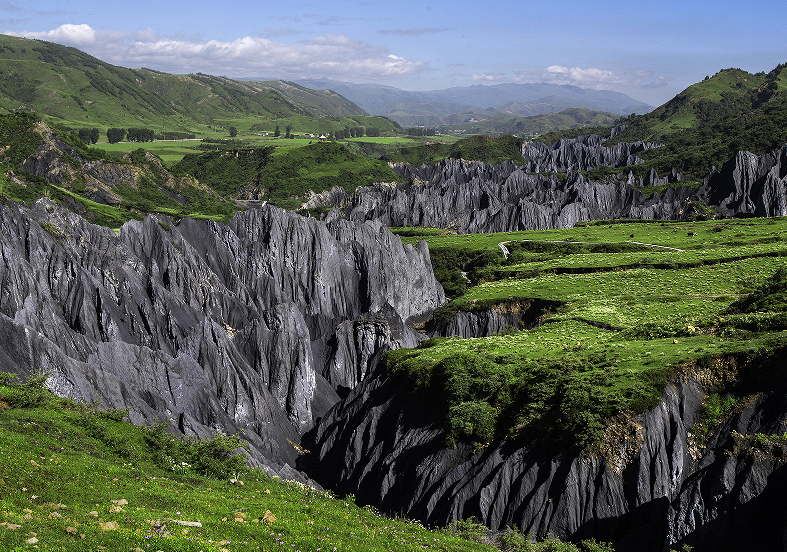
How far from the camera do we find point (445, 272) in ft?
333

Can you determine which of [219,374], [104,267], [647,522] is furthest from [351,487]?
[104,267]

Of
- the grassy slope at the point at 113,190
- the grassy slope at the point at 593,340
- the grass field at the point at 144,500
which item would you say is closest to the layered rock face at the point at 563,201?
the grassy slope at the point at 113,190

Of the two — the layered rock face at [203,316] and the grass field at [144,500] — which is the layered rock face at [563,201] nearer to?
the layered rock face at [203,316]

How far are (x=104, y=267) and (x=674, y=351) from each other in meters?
46.4

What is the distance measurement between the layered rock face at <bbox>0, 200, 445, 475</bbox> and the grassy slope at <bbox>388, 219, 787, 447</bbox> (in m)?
9.99

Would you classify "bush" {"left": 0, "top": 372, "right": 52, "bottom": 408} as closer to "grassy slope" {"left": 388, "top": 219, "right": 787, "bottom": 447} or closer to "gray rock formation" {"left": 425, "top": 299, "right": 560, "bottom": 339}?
"grassy slope" {"left": 388, "top": 219, "right": 787, "bottom": 447}

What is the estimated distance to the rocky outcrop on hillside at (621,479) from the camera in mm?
21891

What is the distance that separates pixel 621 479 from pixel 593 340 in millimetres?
19667

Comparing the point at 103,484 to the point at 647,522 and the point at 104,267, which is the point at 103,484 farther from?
the point at 104,267

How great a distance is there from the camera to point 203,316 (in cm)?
5534

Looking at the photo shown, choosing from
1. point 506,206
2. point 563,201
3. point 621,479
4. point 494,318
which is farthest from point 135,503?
point 563,201

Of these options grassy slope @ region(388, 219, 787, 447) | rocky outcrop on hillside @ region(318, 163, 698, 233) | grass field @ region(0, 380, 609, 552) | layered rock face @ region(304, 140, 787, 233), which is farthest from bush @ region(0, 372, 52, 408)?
rocky outcrop on hillside @ region(318, 163, 698, 233)

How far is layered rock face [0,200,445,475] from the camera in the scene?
37.6 metres

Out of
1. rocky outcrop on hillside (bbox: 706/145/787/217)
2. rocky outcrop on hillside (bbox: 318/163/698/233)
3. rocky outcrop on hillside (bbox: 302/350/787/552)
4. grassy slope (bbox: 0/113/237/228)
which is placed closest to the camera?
rocky outcrop on hillside (bbox: 302/350/787/552)
